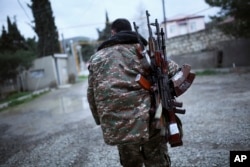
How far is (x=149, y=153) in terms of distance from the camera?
8.12 ft

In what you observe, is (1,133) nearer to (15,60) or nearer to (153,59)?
(153,59)

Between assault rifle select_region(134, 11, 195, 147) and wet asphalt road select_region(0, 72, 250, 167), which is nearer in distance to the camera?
assault rifle select_region(134, 11, 195, 147)

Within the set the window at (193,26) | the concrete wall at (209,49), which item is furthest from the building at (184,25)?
the concrete wall at (209,49)

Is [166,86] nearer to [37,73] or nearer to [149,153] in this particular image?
[149,153]

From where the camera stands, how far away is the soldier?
88.9 inches

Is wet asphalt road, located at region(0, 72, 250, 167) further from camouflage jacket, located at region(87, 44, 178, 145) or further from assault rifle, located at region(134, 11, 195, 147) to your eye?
camouflage jacket, located at region(87, 44, 178, 145)

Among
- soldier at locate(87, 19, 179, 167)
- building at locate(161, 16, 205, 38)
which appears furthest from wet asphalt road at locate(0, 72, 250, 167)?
building at locate(161, 16, 205, 38)

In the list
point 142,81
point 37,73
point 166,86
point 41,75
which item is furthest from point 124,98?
point 37,73

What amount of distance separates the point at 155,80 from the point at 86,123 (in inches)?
190

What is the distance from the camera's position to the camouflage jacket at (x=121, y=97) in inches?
88.6

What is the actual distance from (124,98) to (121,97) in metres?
0.03

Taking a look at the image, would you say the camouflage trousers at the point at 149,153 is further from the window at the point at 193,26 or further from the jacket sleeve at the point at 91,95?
the window at the point at 193,26

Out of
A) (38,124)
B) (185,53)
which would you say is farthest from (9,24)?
(38,124)

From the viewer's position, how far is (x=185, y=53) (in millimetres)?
18953
